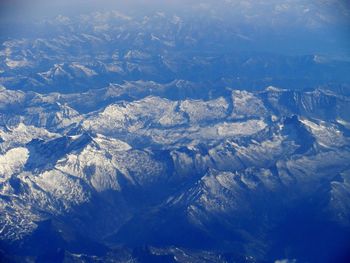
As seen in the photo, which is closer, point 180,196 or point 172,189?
point 180,196

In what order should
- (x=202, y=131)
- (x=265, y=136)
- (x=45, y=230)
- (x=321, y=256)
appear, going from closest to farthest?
(x=321, y=256)
(x=45, y=230)
(x=265, y=136)
(x=202, y=131)

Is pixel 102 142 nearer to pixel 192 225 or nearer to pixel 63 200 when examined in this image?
pixel 63 200

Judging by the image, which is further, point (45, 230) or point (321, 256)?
point (45, 230)

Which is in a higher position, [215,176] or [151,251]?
[151,251]

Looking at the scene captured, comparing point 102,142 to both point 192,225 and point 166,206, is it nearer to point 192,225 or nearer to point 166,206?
point 166,206

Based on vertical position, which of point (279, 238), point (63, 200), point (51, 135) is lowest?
point (51, 135)

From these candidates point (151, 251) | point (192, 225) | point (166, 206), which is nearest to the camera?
point (151, 251)

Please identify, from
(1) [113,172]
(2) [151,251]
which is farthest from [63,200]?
(2) [151,251]

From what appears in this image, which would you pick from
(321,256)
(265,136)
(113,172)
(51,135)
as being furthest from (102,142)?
(321,256)

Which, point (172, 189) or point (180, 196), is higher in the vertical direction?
point (180, 196)

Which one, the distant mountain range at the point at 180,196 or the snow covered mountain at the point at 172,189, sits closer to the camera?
the distant mountain range at the point at 180,196

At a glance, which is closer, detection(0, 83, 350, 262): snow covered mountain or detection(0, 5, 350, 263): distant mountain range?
detection(0, 5, 350, 263): distant mountain range
